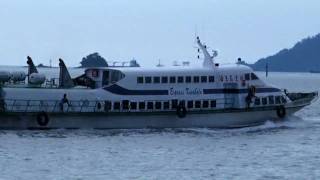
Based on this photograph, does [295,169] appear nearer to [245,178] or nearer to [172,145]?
[245,178]

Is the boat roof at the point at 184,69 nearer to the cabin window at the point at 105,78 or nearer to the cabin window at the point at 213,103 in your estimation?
the cabin window at the point at 105,78

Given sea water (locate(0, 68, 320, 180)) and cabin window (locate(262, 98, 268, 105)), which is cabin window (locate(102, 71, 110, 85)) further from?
cabin window (locate(262, 98, 268, 105))

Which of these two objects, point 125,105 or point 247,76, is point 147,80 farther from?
point 247,76

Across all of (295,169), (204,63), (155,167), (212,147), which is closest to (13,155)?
(155,167)

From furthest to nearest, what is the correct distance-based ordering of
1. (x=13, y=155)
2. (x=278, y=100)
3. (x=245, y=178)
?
(x=278, y=100) < (x=13, y=155) < (x=245, y=178)

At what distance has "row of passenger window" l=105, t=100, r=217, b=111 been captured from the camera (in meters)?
60.9

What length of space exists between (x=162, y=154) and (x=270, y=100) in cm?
1804

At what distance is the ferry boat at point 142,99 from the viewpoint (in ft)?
194

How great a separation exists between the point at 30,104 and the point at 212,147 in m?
14.1

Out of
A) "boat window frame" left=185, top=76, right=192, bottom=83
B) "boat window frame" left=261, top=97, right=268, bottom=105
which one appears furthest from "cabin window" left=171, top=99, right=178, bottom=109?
"boat window frame" left=261, top=97, right=268, bottom=105

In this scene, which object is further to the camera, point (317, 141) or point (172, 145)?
point (317, 141)

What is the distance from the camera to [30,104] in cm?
5928

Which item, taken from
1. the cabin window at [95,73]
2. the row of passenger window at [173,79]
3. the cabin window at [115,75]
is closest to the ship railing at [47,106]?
the cabin window at [115,75]

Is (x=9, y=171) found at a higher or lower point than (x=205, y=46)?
lower
